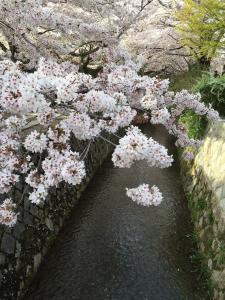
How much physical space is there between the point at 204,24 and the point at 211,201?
9.79 metres

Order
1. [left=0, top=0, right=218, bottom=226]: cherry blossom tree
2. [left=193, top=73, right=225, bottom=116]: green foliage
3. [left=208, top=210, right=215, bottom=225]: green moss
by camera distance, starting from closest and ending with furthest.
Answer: [left=0, top=0, right=218, bottom=226]: cherry blossom tree
[left=208, top=210, right=215, bottom=225]: green moss
[left=193, top=73, right=225, bottom=116]: green foliage

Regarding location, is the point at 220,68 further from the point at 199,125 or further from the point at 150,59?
the point at 199,125

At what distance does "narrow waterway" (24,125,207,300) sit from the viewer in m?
7.42

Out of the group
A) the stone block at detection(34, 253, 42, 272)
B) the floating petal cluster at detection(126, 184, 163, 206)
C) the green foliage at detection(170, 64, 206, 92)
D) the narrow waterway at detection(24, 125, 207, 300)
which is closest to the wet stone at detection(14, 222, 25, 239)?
the stone block at detection(34, 253, 42, 272)

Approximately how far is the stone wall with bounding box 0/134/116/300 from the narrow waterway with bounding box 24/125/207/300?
28cm

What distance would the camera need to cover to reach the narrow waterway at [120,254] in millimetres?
7418

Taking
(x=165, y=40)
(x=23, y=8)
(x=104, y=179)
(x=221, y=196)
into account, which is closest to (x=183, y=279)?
(x=221, y=196)

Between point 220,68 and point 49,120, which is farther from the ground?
point 49,120

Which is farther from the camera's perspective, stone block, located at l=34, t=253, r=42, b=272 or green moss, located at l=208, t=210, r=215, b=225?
green moss, located at l=208, t=210, r=215, b=225

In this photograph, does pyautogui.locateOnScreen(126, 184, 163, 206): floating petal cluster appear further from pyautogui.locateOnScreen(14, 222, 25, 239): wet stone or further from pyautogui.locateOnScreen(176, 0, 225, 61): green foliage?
pyautogui.locateOnScreen(176, 0, 225, 61): green foliage

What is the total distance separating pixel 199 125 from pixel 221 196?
13.2 feet

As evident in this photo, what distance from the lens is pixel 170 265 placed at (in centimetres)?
826

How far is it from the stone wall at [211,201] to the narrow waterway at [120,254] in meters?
0.43

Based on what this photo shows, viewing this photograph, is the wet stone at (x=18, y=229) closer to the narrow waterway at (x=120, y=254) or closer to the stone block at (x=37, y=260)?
the stone block at (x=37, y=260)
